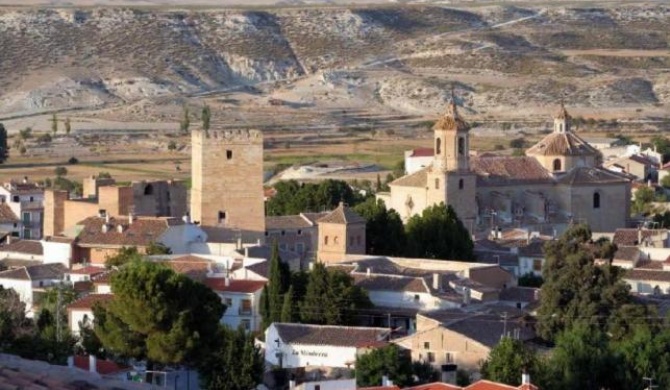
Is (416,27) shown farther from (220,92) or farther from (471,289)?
(471,289)

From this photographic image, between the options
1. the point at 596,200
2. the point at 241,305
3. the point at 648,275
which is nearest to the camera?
the point at 241,305

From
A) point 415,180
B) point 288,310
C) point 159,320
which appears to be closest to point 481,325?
point 288,310

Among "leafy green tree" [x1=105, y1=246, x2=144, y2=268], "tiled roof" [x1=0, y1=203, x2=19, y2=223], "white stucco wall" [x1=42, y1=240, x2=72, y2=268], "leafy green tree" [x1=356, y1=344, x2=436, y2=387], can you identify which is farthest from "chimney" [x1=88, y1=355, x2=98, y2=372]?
"tiled roof" [x1=0, y1=203, x2=19, y2=223]

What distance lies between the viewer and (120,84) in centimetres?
13238

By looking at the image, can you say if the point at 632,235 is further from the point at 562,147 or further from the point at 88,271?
the point at 88,271

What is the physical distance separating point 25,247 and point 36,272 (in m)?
4.69

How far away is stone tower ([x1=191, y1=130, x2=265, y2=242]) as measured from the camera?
169 ft

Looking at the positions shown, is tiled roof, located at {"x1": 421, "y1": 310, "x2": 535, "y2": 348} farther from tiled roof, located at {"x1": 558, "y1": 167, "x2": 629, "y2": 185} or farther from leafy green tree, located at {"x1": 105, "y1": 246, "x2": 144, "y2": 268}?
tiled roof, located at {"x1": 558, "y1": 167, "x2": 629, "y2": 185}

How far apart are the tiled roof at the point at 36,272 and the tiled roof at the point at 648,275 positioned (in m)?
11.7

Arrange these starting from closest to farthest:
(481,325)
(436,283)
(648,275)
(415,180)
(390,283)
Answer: (481,325)
(390,283)
(436,283)
(648,275)
(415,180)

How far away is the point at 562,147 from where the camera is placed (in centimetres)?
6494

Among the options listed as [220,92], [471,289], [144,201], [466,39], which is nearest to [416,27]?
[466,39]

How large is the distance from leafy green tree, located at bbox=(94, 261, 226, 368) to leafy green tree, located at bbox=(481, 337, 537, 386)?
4.50 meters

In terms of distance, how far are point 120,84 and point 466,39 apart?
29.9 meters
